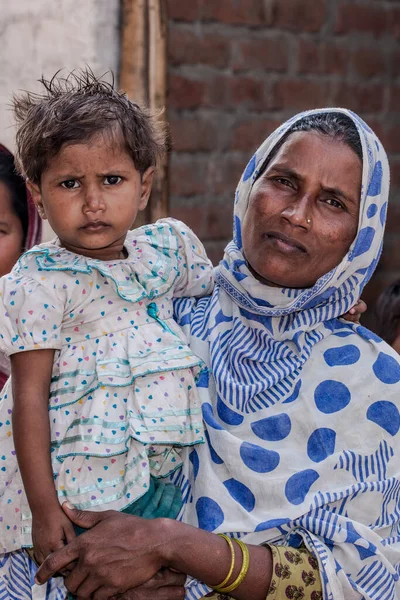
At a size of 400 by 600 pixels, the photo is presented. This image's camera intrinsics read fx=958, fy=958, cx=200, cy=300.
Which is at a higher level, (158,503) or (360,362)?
(360,362)

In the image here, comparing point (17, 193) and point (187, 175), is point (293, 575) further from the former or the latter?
point (187, 175)

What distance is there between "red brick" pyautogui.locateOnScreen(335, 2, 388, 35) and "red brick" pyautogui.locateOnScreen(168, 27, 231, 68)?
71cm

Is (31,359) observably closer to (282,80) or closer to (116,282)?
(116,282)

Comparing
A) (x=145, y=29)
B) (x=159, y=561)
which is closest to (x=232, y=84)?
(x=145, y=29)

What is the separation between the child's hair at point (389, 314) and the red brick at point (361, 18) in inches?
48.2

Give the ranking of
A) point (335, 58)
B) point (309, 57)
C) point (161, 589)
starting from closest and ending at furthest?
point (161, 589)
point (309, 57)
point (335, 58)

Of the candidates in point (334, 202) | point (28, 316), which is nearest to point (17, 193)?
point (28, 316)

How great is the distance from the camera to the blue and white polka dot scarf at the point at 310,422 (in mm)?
2369

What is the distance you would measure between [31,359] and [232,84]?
220 centimetres

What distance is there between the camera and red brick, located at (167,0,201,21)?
3.82 meters

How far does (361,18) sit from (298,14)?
44 cm

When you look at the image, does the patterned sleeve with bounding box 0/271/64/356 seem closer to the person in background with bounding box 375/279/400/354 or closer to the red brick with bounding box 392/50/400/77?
the person in background with bounding box 375/279/400/354

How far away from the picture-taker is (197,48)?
3941 millimetres

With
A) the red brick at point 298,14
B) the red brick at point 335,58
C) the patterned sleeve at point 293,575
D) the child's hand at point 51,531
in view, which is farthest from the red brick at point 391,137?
the child's hand at point 51,531
